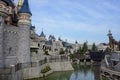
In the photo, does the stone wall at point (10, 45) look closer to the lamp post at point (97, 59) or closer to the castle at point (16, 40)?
the castle at point (16, 40)

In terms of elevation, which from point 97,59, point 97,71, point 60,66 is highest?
point 97,59

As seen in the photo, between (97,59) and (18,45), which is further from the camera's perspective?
(18,45)

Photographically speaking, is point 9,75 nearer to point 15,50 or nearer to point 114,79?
point 15,50

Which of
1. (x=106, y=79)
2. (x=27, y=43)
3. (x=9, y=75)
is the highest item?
(x=27, y=43)

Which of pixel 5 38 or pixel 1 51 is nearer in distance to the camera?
pixel 1 51

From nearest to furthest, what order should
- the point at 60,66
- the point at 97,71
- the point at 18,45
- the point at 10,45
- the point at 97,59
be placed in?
the point at 97,71 → the point at 97,59 → the point at 10,45 → the point at 18,45 → the point at 60,66

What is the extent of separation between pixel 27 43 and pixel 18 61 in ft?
9.37

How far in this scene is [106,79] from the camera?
1299 inches

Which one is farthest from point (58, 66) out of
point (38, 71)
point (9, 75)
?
point (9, 75)

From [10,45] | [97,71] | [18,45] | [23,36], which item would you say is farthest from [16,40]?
[97,71]

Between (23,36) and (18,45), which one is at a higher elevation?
(23,36)

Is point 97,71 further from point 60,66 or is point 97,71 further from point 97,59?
point 60,66

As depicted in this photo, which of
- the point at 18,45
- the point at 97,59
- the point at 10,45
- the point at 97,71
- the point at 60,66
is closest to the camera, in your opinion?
the point at 97,71

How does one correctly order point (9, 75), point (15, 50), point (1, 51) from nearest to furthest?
1. point (9, 75)
2. point (1, 51)
3. point (15, 50)
